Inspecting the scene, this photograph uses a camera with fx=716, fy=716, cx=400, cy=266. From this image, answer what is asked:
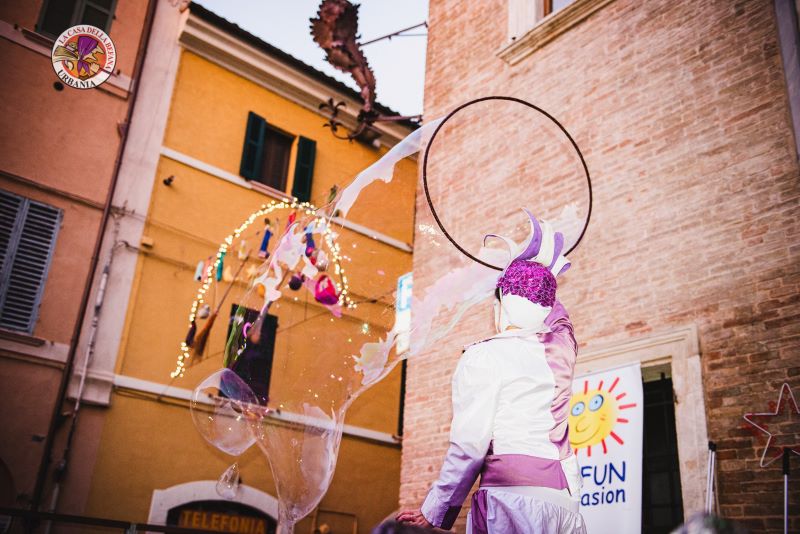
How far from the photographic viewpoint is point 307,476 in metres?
4.79

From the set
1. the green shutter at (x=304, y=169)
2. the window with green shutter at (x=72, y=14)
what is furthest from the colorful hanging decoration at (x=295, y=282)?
the window with green shutter at (x=72, y=14)

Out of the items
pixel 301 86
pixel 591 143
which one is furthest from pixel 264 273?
pixel 301 86

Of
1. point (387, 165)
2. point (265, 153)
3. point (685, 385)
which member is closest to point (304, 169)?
point (265, 153)

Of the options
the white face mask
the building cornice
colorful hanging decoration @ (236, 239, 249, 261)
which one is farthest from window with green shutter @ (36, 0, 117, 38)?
the white face mask

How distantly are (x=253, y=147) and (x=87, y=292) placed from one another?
428 centimetres

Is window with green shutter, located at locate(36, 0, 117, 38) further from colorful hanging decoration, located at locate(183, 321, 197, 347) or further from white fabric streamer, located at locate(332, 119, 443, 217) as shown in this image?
white fabric streamer, located at locate(332, 119, 443, 217)

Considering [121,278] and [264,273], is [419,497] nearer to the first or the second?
[264,273]

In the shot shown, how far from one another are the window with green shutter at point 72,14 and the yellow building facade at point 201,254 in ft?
2.91

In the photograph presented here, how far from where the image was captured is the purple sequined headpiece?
3281 millimetres

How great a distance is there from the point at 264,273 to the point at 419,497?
3269mm

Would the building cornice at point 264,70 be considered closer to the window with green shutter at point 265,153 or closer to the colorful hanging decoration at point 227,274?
the window with green shutter at point 265,153

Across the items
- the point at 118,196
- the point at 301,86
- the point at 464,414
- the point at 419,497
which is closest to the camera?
the point at 464,414

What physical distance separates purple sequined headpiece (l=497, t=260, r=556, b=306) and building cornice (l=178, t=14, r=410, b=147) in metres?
11.4

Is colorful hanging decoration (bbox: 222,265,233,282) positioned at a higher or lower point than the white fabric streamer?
higher
